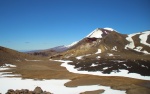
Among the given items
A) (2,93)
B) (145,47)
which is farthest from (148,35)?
(2,93)

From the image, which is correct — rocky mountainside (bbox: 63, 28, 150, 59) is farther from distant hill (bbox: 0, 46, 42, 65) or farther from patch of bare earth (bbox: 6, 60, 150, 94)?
patch of bare earth (bbox: 6, 60, 150, 94)

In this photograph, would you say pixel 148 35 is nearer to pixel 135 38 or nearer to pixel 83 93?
pixel 135 38

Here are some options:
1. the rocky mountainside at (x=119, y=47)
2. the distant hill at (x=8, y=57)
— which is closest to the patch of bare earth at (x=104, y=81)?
the distant hill at (x=8, y=57)

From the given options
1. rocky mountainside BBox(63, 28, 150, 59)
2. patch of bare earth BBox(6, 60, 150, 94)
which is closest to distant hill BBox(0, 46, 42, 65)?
rocky mountainside BBox(63, 28, 150, 59)

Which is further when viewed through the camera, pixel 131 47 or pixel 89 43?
pixel 89 43

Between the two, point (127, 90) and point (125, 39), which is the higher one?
point (125, 39)

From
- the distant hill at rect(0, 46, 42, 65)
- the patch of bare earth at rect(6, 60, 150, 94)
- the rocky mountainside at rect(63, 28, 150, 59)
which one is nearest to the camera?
the patch of bare earth at rect(6, 60, 150, 94)

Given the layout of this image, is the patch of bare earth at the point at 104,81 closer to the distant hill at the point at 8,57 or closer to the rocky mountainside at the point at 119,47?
the distant hill at the point at 8,57

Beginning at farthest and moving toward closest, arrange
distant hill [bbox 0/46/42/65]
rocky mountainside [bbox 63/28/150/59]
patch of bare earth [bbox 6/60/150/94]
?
rocky mountainside [bbox 63/28/150/59] < distant hill [bbox 0/46/42/65] < patch of bare earth [bbox 6/60/150/94]

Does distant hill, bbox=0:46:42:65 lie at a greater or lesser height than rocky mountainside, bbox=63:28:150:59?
lesser

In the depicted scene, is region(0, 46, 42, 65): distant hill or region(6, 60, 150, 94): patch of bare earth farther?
region(0, 46, 42, 65): distant hill

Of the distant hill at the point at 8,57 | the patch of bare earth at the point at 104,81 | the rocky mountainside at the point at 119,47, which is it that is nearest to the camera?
the patch of bare earth at the point at 104,81
